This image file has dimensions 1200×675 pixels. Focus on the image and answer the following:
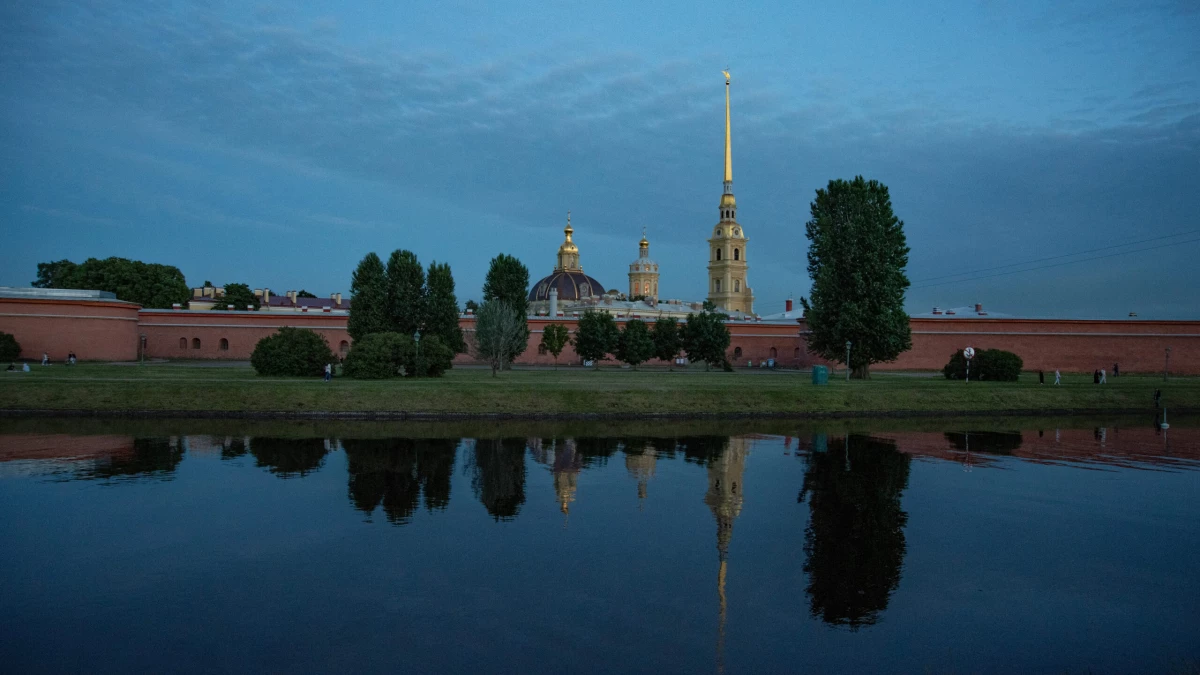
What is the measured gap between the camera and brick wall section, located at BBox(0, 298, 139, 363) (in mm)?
45031

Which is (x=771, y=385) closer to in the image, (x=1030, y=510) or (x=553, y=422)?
(x=553, y=422)

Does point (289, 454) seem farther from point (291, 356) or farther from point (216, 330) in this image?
point (216, 330)

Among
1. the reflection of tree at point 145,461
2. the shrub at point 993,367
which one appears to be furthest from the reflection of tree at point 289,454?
the shrub at point 993,367

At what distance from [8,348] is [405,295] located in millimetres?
20071

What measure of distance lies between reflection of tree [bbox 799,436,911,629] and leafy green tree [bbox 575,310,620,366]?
1289 inches

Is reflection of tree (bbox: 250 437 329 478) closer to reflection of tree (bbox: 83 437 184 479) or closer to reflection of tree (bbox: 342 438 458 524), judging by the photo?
reflection of tree (bbox: 342 438 458 524)

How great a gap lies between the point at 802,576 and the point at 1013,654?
2.77 m

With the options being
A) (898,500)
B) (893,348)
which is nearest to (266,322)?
(893,348)

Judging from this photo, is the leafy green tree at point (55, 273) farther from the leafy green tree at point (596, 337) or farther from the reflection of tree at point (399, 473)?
the reflection of tree at point (399, 473)

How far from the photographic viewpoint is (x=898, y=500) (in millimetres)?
15672

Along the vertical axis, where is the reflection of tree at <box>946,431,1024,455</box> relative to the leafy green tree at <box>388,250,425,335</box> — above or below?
below

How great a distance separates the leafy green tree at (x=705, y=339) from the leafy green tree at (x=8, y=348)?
3632 centimetres

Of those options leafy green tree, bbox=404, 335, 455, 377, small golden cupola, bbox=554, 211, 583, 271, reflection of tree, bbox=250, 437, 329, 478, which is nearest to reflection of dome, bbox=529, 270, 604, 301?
small golden cupola, bbox=554, 211, 583, 271

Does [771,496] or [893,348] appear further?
[893,348]
